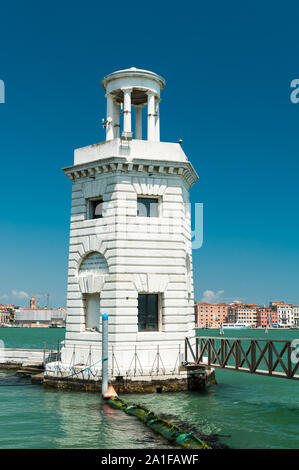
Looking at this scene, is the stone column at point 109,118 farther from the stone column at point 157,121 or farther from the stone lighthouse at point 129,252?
the stone column at point 157,121

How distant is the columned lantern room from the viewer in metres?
24.4

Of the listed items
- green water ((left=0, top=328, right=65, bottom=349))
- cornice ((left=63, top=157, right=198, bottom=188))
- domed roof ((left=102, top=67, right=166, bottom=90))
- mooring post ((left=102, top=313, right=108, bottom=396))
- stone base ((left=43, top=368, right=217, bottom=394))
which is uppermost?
domed roof ((left=102, top=67, right=166, bottom=90))

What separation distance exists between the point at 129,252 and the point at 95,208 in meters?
3.36

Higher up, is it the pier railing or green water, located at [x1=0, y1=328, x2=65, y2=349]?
the pier railing

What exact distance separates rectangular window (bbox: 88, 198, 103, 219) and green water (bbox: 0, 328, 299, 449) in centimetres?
855

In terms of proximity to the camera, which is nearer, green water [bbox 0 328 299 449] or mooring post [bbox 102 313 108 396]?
green water [bbox 0 328 299 449]

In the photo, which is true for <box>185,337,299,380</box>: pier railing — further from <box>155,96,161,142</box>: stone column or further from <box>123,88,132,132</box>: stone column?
<box>123,88,132,132</box>: stone column

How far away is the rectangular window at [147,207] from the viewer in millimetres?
23500

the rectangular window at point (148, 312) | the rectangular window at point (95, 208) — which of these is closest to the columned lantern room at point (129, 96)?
the rectangular window at point (95, 208)

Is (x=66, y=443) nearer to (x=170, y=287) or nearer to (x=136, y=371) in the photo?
(x=136, y=371)

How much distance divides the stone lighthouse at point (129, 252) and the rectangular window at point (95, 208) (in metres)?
0.05

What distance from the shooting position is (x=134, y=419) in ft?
53.3

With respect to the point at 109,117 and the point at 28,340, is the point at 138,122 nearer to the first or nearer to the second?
the point at 109,117

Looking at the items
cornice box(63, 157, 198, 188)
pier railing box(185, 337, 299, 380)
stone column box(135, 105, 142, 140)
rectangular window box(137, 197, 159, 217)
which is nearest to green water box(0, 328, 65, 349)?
pier railing box(185, 337, 299, 380)
